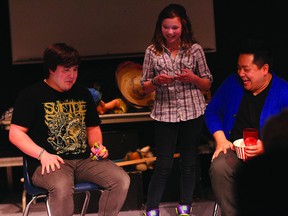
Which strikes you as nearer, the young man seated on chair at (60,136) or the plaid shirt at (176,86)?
the young man seated on chair at (60,136)

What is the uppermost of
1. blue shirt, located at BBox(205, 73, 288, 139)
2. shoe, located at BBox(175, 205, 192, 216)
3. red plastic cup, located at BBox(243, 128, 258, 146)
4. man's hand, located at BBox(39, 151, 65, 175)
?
blue shirt, located at BBox(205, 73, 288, 139)

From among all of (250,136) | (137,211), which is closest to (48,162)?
(250,136)

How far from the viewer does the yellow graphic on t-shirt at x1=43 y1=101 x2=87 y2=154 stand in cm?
298

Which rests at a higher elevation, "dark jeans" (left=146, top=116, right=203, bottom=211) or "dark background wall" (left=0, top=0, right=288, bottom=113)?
"dark background wall" (left=0, top=0, right=288, bottom=113)

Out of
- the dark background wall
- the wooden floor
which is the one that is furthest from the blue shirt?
the dark background wall

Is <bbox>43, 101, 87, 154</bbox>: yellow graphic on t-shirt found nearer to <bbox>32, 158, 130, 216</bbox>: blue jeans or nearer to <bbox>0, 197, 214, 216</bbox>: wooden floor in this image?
<bbox>32, 158, 130, 216</bbox>: blue jeans

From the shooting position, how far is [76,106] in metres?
3.07

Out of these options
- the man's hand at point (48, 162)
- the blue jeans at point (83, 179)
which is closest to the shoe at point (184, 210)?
the blue jeans at point (83, 179)

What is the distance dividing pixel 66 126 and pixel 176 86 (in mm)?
785

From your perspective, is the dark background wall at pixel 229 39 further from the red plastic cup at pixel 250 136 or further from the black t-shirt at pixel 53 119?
the red plastic cup at pixel 250 136

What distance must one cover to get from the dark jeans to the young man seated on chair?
0.49 metres

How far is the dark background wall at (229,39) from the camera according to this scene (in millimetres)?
4500

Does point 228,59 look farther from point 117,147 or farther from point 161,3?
point 117,147

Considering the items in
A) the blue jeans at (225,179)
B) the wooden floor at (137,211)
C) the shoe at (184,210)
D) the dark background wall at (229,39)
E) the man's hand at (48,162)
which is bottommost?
the wooden floor at (137,211)
